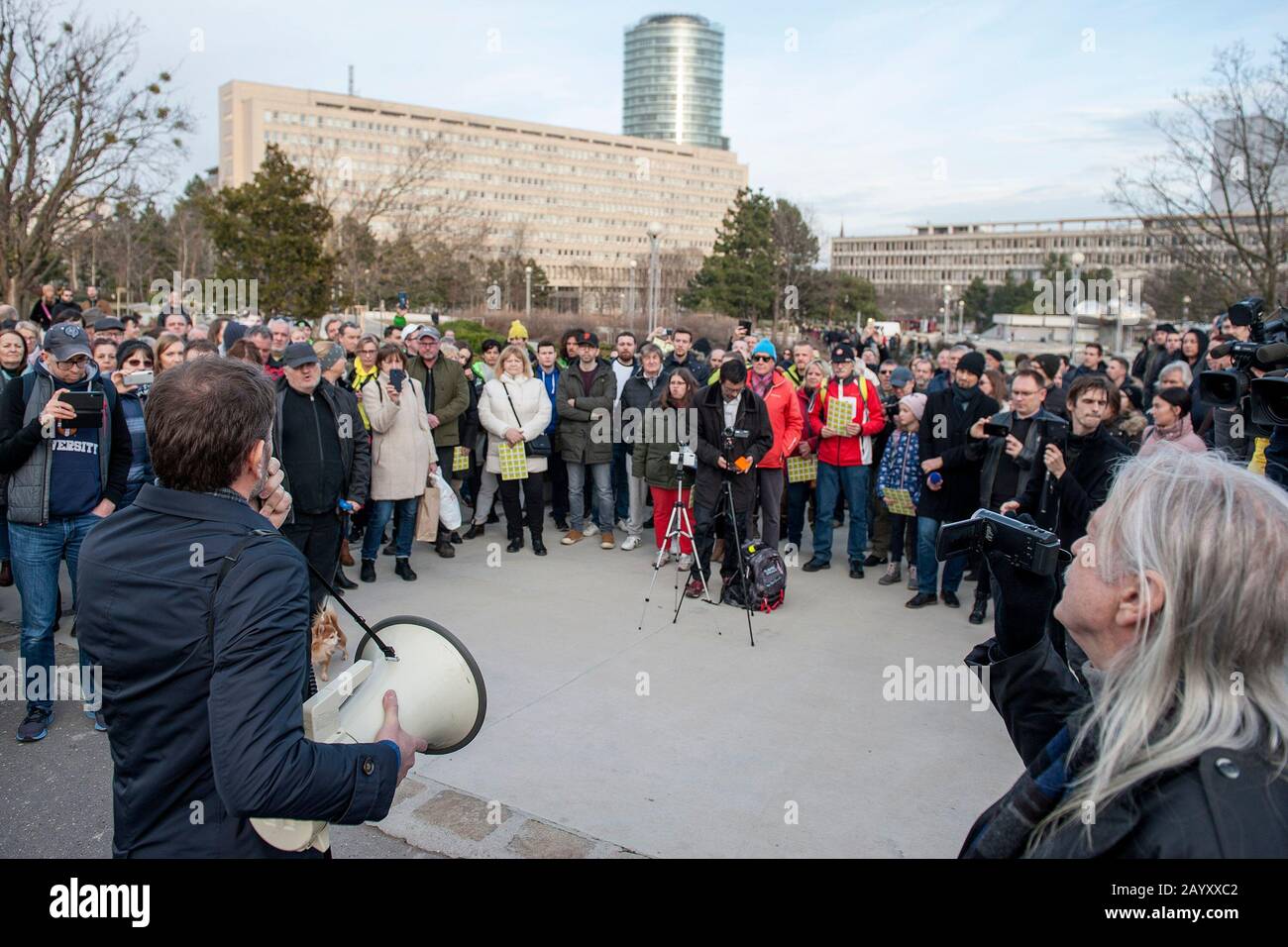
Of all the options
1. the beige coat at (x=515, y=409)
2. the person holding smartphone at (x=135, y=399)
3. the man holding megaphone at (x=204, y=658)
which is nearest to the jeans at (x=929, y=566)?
the beige coat at (x=515, y=409)

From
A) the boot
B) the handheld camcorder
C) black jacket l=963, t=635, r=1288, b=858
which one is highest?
the handheld camcorder

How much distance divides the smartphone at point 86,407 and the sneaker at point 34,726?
1.62 meters

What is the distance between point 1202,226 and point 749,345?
37.8ft

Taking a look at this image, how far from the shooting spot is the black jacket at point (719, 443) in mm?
8039

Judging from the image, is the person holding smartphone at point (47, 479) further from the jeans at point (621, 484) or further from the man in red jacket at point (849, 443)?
the man in red jacket at point (849, 443)

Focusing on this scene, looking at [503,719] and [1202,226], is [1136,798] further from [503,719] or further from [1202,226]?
[1202,226]

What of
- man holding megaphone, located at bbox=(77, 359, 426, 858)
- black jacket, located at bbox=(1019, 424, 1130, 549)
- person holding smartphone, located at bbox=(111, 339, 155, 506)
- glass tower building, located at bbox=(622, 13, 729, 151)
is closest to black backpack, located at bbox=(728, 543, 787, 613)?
black jacket, located at bbox=(1019, 424, 1130, 549)

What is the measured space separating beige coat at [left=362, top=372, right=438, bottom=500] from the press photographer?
2542 millimetres

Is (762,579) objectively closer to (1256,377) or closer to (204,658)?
(1256,377)

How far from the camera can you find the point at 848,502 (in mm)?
A: 8891

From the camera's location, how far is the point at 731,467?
7777 mm

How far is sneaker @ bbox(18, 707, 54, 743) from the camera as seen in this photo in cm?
507

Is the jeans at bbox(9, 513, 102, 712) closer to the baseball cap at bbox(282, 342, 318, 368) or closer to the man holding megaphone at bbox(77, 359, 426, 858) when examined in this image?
the baseball cap at bbox(282, 342, 318, 368)

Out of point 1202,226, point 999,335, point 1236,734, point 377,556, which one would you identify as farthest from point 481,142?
point 1236,734
